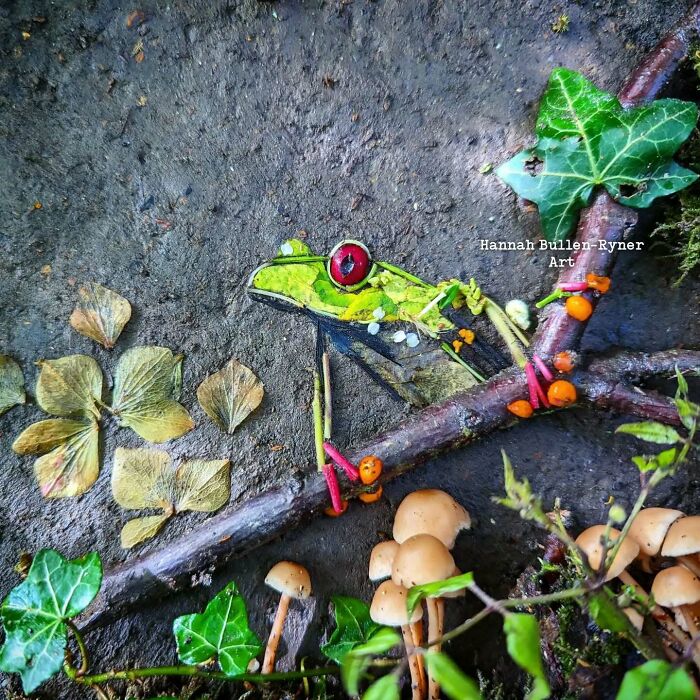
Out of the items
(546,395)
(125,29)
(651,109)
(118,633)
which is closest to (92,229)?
(125,29)

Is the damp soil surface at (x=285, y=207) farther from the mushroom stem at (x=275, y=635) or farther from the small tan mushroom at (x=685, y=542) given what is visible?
the small tan mushroom at (x=685, y=542)

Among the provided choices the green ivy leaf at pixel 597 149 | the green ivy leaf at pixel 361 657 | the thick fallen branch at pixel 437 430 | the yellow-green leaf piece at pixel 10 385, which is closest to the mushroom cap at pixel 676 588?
the thick fallen branch at pixel 437 430

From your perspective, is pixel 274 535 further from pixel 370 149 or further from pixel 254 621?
pixel 370 149

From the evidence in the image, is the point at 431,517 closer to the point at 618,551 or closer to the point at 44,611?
the point at 618,551

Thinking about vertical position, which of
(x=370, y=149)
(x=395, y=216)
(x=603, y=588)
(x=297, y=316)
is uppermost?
(x=370, y=149)

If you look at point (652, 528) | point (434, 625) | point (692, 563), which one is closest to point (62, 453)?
point (434, 625)
